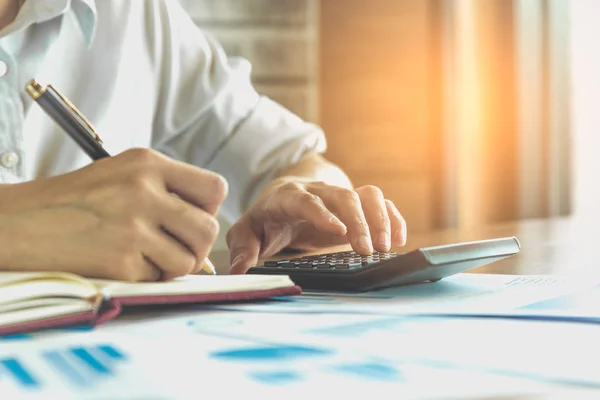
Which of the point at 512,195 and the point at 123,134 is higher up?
the point at 123,134

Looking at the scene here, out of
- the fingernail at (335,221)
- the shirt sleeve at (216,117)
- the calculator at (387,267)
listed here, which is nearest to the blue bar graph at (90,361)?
the calculator at (387,267)

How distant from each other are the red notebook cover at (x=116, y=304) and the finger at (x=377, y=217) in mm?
212

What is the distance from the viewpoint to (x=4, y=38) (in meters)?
0.87

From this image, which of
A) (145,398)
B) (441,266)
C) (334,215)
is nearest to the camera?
(145,398)

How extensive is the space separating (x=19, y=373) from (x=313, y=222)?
15.5 inches

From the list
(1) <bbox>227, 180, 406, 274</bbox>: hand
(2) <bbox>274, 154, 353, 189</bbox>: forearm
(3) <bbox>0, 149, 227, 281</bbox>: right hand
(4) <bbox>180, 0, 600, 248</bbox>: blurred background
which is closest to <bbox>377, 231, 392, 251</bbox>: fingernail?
(1) <bbox>227, 180, 406, 274</bbox>: hand

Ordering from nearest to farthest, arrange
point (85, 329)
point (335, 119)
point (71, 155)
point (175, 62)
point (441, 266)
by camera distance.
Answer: point (85, 329)
point (441, 266)
point (71, 155)
point (175, 62)
point (335, 119)

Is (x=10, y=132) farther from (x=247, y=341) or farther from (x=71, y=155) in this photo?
(x=247, y=341)

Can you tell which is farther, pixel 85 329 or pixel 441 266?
pixel 441 266

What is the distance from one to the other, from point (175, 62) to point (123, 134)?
0.45 feet

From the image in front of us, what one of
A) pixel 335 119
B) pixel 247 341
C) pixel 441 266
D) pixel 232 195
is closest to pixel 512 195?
pixel 335 119

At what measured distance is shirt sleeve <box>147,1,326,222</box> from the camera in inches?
45.0

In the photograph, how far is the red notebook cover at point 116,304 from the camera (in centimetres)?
41

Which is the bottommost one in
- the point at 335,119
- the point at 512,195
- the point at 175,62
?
the point at 512,195
